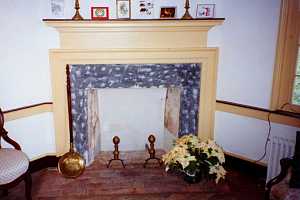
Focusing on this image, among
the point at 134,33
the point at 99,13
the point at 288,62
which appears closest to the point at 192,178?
the point at 288,62

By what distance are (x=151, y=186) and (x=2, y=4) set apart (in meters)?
2.41

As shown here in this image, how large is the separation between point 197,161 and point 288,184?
89 cm

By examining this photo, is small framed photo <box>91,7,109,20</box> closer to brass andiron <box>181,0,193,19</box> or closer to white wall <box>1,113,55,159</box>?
brass andiron <box>181,0,193,19</box>

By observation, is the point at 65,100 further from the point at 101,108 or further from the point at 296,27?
the point at 296,27

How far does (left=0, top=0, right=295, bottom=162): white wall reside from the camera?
3066 mm

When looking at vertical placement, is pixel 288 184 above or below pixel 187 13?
below

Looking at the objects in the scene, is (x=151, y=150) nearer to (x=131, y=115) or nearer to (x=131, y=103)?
(x=131, y=115)

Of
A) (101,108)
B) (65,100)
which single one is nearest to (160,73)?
(101,108)

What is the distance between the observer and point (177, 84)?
3.50 m

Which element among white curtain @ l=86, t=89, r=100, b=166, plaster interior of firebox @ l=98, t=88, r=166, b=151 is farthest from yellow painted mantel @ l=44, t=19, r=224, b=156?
plaster interior of firebox @ l=98, t=88, r=166, b=151

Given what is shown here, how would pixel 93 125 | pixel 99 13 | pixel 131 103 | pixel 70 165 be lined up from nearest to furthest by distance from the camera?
pixel 99 13 < pixel 70 165 < pixel 93 125 < pixel 131 103

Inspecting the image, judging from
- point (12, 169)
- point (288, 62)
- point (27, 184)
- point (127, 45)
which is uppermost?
point (127, 45)

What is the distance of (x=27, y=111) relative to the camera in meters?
3.28

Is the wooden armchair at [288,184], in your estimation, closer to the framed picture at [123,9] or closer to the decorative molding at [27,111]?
the framed picture at [123,9]
